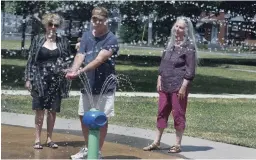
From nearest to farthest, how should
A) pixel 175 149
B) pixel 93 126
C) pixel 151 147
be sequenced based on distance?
pixel 93 126 → pixel 175 149 → pixel 151 147

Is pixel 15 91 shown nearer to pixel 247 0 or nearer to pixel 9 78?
pixel 9 78

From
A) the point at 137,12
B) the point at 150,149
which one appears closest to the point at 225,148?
the point at 150,149

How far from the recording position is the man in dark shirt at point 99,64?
Answer: 6.59 meters

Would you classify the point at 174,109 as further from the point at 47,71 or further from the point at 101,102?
the point at 47,71

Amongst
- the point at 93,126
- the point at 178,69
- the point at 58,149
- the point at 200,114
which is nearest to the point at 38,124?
the point at 58,149

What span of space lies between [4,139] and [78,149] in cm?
105

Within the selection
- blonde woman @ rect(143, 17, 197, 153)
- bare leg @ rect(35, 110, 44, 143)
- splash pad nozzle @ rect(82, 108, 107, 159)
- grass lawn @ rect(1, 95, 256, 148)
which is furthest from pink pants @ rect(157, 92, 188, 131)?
splash pad nozzle @ rect(82, 108, 107, 159)

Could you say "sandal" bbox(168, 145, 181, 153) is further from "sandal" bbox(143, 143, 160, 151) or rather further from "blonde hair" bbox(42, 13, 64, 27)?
"blonde hair" bbox(42, 13, 64, 27)

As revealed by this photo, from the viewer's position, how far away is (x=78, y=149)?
750 cm

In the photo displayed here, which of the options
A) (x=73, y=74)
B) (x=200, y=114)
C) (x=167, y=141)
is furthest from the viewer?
(x=200, y=114)

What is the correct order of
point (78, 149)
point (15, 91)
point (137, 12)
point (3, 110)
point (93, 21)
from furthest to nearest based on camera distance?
1. point (137, 12)
2. point (15, 91)
3. point (3, 110)
4. point (78, 149)
5. point (93, 21)

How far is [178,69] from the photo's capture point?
24.6 feet

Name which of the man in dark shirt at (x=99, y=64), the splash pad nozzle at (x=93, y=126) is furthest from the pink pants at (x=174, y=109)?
the splash pad nozzle at (x=93, y=126)

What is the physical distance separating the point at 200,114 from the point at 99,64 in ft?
18.5
